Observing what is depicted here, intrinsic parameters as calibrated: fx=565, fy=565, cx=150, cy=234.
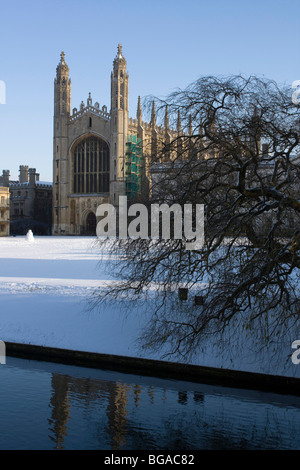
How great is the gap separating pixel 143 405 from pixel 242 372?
2166 mm

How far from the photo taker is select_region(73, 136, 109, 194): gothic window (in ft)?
191

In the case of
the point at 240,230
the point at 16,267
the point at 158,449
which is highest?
the point at 240,230

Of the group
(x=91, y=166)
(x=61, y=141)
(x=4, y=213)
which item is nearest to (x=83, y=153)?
(x=91, y=166)

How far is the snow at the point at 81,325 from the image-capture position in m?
10.9

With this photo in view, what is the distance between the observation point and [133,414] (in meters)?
9.11

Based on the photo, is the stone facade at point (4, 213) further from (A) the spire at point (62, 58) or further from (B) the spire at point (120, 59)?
(B) the spire at point (120, 59)

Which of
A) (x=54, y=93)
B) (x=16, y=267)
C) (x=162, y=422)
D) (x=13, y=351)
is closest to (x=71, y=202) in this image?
(x=54, y=93)

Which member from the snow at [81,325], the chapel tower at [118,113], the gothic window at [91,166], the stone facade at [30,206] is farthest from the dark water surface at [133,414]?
the stone facade at [30,206]

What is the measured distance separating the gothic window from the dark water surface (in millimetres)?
47857

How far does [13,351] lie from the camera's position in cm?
1269

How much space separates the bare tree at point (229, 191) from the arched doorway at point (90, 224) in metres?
48.2

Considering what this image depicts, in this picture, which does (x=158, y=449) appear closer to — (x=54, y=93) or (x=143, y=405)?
(x=143, y=405)

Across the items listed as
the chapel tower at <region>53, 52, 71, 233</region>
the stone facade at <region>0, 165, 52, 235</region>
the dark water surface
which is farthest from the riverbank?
the stone facade at <region>0, 165, 52, 235</region>

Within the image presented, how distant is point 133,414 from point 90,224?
51.3 meters
